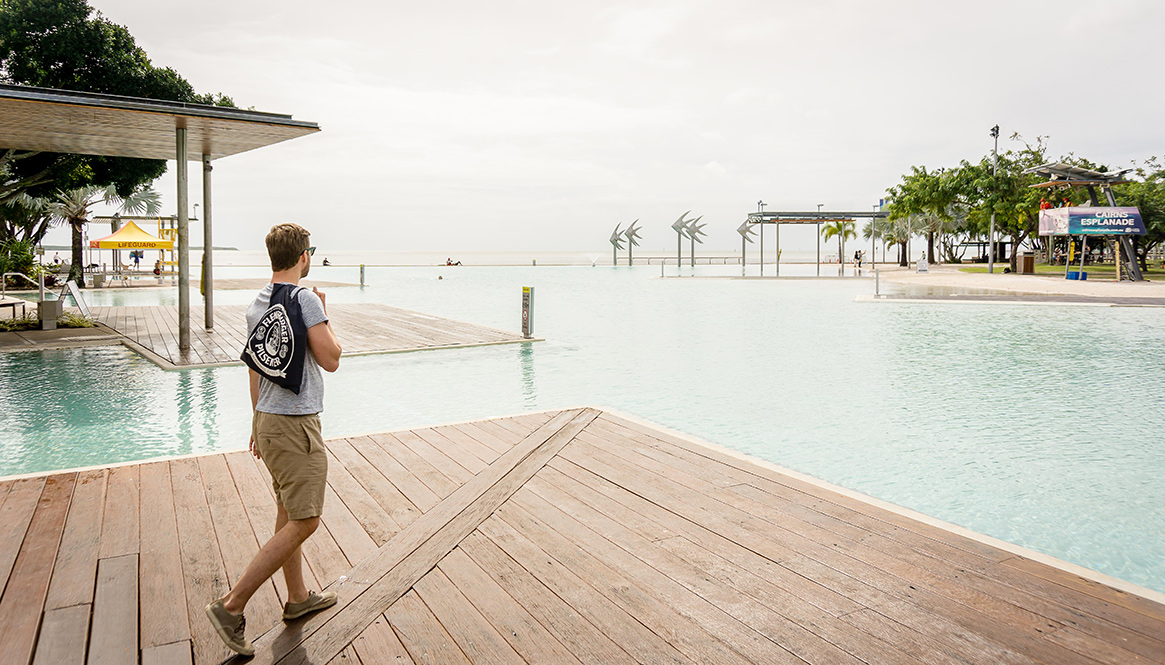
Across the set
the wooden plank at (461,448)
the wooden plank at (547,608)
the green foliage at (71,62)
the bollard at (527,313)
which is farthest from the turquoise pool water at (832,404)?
the green foliage at (71,62)

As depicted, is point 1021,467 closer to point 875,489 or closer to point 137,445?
point 875,489

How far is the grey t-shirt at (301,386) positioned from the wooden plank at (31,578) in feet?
3.78

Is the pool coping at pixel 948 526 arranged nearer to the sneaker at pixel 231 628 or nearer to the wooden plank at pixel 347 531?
the wooden plank at pixel 347 531

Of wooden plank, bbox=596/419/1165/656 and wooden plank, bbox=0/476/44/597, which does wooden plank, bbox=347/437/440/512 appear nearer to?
wooden plank, bbox=596/419/1165/656

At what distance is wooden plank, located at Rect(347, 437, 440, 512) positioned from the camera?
400cm

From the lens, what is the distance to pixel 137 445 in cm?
629

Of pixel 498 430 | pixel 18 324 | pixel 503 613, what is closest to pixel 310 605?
pixel 503 613

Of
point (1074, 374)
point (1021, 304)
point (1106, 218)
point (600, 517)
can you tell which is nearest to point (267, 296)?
point (600, 517)

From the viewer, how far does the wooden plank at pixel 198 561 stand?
2.55m

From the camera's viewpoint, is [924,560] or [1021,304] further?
[1021,304]

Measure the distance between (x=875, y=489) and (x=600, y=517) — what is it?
2923 mm

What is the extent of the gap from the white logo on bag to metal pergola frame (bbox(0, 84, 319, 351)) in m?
7.65

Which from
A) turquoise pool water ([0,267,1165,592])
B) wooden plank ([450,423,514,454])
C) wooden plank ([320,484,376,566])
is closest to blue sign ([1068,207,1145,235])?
turquoise pool water ([0,267,1165,592])

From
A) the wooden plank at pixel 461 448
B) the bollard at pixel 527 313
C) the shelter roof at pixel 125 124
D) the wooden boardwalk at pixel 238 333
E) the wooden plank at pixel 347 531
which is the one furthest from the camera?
the bollard at pixel 527 313
